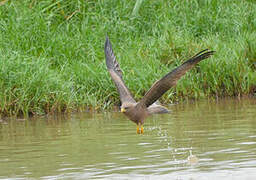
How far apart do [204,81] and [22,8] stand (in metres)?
4.49

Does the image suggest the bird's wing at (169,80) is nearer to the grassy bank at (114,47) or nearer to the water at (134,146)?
the water at (134,146)

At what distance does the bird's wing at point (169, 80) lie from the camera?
6487 mm

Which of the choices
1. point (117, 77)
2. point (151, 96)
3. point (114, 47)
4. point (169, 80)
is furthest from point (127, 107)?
point (114, 47)

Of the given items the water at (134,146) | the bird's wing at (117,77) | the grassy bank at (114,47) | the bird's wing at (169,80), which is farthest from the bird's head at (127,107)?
the grassy bank at (114,47)

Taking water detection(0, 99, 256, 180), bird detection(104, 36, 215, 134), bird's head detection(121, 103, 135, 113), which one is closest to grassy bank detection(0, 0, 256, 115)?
water detection(0, 99, 256, 180)

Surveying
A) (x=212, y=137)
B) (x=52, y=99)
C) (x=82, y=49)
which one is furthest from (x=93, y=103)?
(x=212, y=137)

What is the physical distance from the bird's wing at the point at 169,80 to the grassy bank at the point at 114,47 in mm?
3387

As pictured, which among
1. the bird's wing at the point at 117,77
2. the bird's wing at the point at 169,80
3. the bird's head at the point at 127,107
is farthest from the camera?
the bird's wing at the point at 117,77

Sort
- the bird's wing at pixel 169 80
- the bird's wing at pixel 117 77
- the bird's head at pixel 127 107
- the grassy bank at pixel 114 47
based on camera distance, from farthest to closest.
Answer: the grassy bank at pixel 114 47
the bird's wing at pixel 117 77
the bird's head at pixel 127 107
the bird's wing at pixel 169 80

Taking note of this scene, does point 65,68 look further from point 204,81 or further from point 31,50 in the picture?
point 204,81

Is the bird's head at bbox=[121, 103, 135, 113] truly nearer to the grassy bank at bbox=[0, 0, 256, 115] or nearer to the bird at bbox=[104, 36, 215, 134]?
the bird at bbox=[104, 36, 215, 134]

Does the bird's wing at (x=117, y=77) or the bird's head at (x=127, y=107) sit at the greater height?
the bird's wing at (x=117, y=77)

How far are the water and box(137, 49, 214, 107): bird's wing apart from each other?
1.95 feet

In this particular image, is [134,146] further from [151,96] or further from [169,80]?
[169,80]
